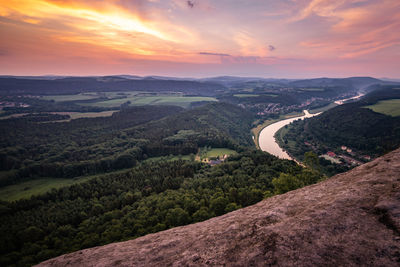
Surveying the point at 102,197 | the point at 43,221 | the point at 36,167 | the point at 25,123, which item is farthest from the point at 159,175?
the point at 25,123

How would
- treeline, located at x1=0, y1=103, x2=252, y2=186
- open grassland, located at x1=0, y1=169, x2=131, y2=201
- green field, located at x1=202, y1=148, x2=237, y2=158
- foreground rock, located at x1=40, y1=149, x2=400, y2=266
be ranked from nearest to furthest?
foreground rock, located at x1=40, y1=149, x2=400, y2=266 < open grassland, located at x1=0, y1=169, x2=131, y2=201 < treeline, located at x1=0, y1=103, x2=252, y2=186 < green field, located at x1=202, y1=148, x2=237, y2=158

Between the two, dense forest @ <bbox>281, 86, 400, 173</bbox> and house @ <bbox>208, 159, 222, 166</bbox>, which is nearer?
house @ <bbox>208, 159, 222, 166</bbox>

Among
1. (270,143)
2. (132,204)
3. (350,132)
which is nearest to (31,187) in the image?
(132,204)

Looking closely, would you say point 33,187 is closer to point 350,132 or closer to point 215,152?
point 215,152

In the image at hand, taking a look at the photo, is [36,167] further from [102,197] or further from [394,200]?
[394,200]

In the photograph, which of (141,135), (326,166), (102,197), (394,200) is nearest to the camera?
(394,200)

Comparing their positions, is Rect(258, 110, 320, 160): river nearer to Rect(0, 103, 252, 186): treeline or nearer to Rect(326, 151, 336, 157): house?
Rect(0, 103, 252, 186): treeline

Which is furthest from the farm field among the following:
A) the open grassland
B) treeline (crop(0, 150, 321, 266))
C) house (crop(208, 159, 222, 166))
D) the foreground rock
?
the foreground rock
